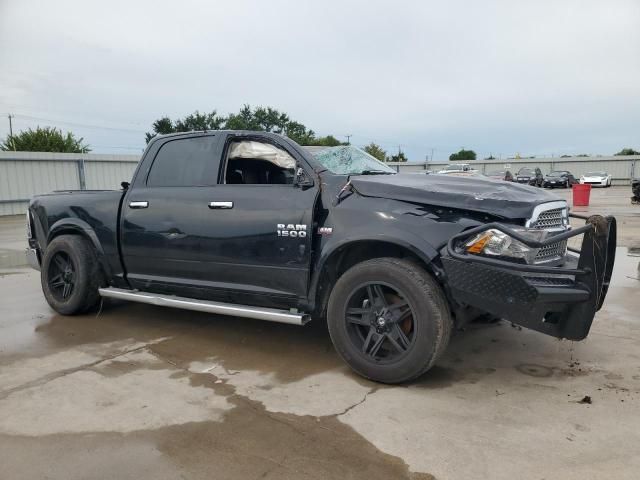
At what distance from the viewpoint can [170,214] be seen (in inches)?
186

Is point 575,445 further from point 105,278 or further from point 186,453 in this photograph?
point 105,278

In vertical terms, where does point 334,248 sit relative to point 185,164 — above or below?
below

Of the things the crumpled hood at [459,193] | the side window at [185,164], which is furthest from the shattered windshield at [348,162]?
the side window at [185,164]

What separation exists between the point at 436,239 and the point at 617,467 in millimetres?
1621

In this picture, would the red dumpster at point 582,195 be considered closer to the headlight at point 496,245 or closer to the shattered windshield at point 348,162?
the shattered windshield at point 348,162

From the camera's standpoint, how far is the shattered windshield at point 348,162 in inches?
172

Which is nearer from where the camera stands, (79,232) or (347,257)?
(347,257)

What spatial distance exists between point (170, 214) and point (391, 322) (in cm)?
233

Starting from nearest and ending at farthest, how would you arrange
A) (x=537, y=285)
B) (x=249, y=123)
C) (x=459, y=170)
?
(x=537, y=285) < (x=459, y=170) < (x=249, y=123)

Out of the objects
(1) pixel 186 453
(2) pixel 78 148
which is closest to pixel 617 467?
(1) pixel 186 453

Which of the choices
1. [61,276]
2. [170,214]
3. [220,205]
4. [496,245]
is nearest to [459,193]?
[496,245]

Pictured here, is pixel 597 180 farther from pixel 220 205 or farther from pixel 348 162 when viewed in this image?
pixel 220 205

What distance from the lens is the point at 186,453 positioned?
285 cm

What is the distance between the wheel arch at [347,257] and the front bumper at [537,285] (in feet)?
0.88
